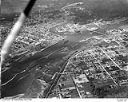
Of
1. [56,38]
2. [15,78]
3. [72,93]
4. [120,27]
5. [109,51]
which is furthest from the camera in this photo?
[120,27]

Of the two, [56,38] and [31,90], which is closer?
[31,90]

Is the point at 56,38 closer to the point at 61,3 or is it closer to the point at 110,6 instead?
the point at 61,3

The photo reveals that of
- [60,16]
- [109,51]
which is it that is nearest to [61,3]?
[60,16]

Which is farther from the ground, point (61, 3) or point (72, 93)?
point (61, 3)

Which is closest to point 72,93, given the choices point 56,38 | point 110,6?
point 56,38

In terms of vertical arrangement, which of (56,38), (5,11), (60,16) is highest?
(5,11)

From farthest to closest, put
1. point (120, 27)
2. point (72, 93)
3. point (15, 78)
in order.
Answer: point (120, 27), point (15, 78), point (72, 93)
